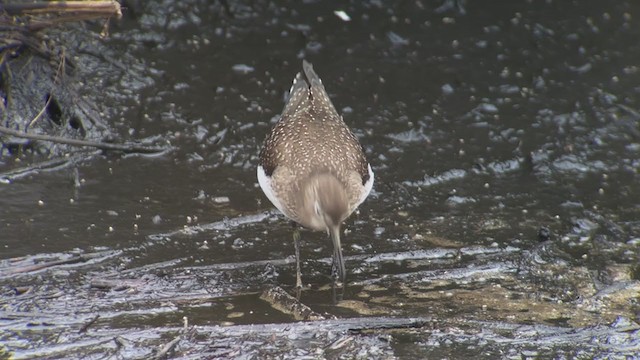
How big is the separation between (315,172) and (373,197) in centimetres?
143

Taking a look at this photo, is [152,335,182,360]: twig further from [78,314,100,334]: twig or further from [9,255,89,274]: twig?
[9,255,89,274]: twig

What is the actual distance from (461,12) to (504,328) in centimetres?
560

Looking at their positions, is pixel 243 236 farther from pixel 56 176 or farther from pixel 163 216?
pixel 56 176

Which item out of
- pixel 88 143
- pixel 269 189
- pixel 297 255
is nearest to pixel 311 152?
pixel 269 189

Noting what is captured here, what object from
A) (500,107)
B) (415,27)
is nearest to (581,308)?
(500,107)

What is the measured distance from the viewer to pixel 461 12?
10.6m

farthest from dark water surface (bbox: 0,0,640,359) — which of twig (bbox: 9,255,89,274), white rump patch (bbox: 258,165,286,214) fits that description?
white rump patch (bbox: 258,165,286,214)

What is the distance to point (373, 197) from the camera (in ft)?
25.7

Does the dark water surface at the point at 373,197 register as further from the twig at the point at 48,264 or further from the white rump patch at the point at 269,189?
the white rump patch at the point at 269,189

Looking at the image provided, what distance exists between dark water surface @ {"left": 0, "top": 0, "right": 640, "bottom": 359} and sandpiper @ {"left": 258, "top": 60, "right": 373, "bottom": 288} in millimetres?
547

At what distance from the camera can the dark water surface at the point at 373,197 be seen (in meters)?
5.86

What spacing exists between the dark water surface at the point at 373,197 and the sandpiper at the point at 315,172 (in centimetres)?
55

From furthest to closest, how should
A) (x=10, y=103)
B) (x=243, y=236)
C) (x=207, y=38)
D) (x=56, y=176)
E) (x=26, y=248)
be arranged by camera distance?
(x=207, y=38)
(x=10, y=103)
(x=56, y=176)
(x=243, y=236)
(x=26, y=248)

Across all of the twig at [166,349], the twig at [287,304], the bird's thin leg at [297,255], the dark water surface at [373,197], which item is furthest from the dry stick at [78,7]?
the twig at [166,349]
